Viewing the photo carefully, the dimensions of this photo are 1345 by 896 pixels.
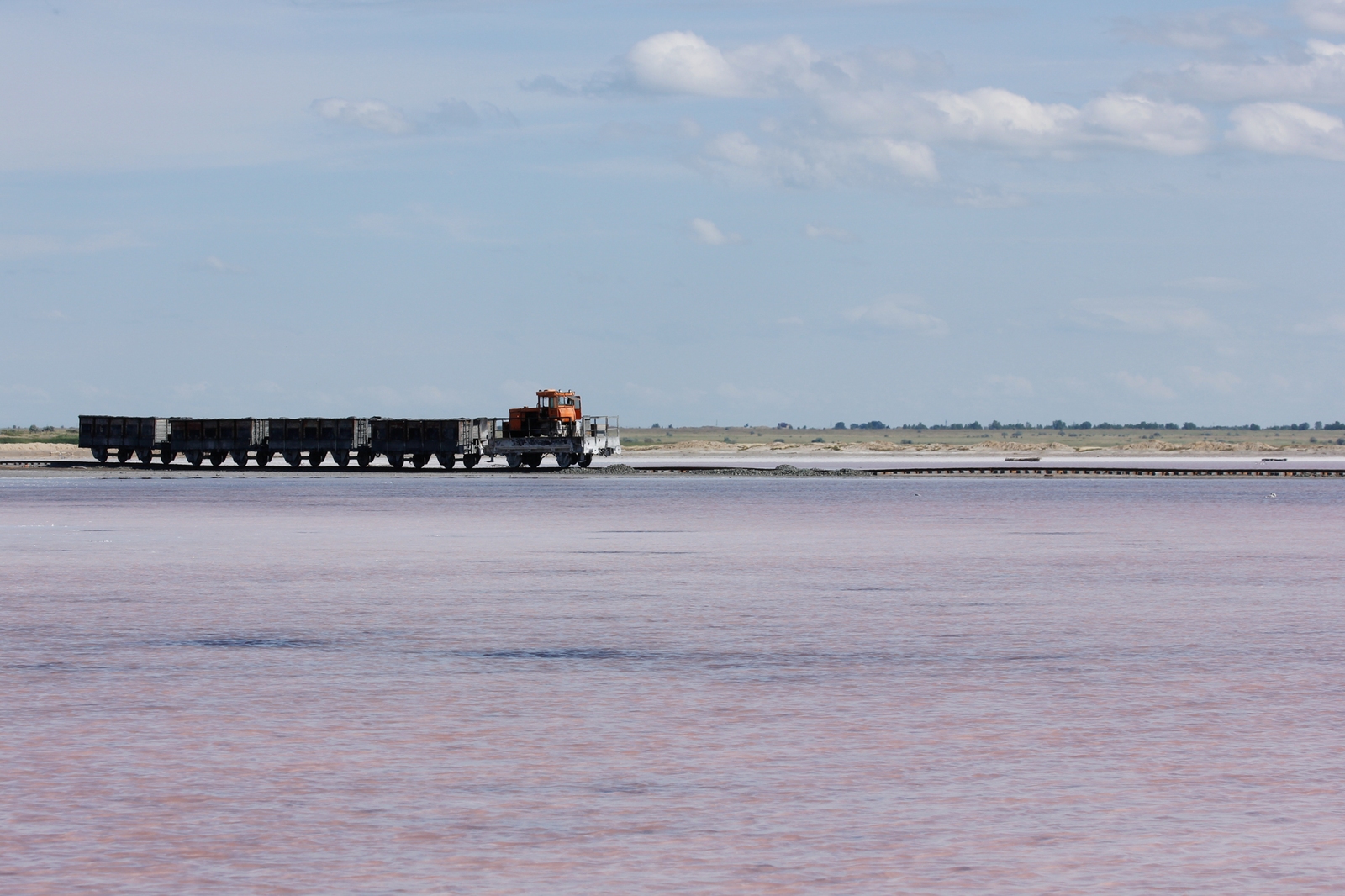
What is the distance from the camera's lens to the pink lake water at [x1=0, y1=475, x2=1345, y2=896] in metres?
7.86

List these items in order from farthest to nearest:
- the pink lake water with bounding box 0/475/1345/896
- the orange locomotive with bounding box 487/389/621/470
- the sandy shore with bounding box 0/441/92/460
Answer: the sandy shore with bounding box 0/441/92/460 < the orange locomotive with bounding box 487/389/621/470 < the pink lake water with bounding box 0/475/1345/896

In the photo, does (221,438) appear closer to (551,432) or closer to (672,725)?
(551,432)

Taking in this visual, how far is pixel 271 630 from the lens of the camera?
56.0ft

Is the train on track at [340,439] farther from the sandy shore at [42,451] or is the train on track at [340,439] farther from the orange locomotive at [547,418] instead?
the sandy shore at [42,451]

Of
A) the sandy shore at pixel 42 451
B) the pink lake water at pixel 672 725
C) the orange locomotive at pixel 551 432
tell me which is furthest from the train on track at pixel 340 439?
the pink lake water at pixel 672 725

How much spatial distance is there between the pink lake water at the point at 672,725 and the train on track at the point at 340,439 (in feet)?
175

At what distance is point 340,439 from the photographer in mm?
86625

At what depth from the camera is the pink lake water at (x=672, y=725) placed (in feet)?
25.8

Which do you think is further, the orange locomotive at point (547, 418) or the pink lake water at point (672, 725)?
the orange locomotive at point (547, 418)

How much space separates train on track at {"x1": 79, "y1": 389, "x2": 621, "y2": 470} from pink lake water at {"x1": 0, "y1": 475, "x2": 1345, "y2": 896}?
175 feet

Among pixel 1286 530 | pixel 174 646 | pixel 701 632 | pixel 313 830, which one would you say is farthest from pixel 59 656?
pixel 1286 530

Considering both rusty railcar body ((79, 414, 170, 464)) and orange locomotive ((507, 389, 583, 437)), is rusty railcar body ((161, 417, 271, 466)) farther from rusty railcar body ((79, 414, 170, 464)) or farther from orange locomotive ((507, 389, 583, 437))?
orange locomotive ((507, 389, 583, 437))

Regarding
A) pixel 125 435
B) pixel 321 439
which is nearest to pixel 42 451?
pixel 125 435

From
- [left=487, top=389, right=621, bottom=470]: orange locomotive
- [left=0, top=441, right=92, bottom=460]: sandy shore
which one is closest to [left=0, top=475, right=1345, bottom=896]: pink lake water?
[left=487, top=389, right=621, bottom=470]: orange locomotive
